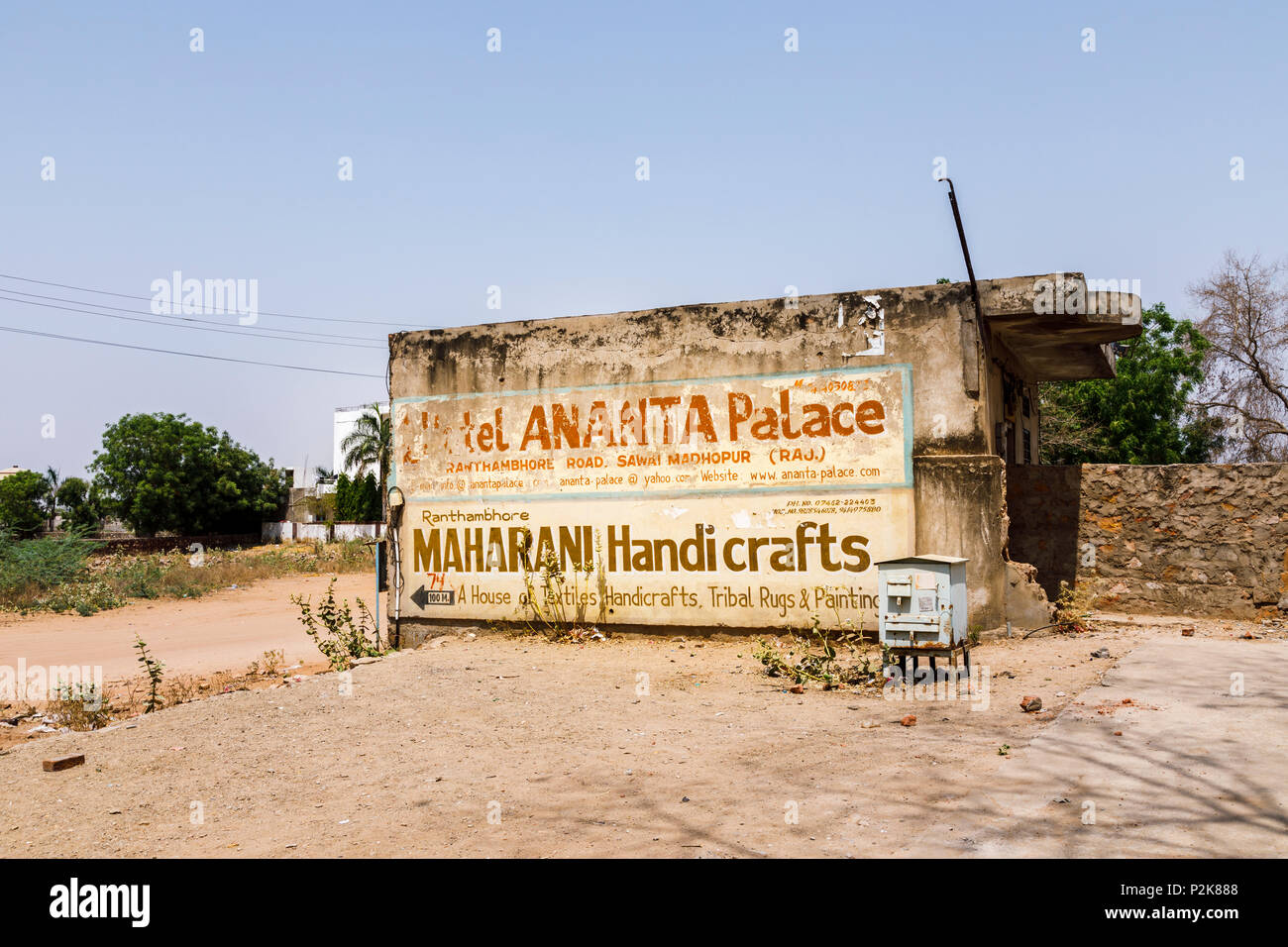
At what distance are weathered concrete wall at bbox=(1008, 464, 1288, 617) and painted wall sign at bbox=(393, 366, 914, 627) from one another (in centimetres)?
264

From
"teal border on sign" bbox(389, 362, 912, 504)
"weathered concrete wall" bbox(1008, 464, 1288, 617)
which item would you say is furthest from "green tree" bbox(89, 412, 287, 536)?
"weathered concrete wall" bbox(1008, 464, 1288, 617)

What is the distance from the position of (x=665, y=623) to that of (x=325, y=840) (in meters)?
6.26

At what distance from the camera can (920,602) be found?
810cm

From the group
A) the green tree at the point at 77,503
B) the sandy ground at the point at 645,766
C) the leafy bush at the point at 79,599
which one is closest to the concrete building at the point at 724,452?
the sandy ground at the point at 645,766

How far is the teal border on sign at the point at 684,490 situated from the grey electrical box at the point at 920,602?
7.54 ft

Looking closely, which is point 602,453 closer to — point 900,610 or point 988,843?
point 900,610

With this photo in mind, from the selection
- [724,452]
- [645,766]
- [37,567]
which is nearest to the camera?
[645,766]

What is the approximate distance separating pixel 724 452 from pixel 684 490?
666 mm

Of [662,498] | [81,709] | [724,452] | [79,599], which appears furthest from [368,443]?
[724,452]

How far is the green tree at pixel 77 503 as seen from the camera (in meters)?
48.8

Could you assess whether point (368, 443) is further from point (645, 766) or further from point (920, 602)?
point (645, 766)

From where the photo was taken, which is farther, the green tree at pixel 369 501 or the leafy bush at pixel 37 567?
the green tree at pixel 369 501

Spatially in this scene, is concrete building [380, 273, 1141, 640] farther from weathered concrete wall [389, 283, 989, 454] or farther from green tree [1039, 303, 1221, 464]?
green tree [1039, 303, 1221, 464]

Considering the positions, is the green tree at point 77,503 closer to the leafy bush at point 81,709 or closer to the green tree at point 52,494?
the green tree at point 52,494
